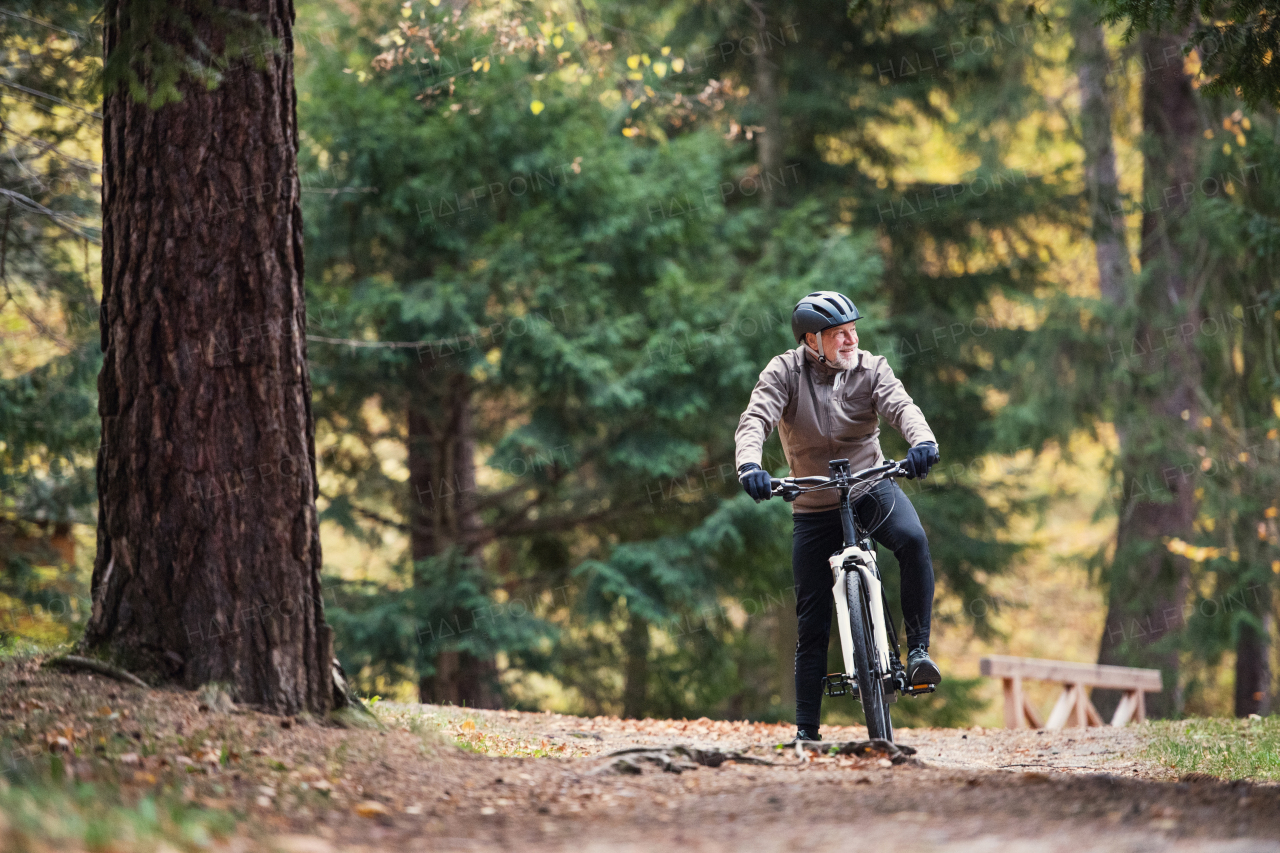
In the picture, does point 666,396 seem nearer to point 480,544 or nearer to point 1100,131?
point 480,544

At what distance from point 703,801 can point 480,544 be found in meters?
9.62

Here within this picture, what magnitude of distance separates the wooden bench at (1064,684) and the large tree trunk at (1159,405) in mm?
3379

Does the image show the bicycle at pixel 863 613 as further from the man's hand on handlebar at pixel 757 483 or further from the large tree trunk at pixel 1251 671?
the large tree trunk at pixel 1251 671

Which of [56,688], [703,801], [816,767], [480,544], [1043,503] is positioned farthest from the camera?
[1043,503]

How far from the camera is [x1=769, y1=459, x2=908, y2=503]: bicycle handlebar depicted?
4.80 m

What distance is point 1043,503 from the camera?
15.9m

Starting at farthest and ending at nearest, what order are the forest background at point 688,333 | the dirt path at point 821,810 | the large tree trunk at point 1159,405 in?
the large tree trunk at point 1159,405, the forest background at point 688,333, the dirt path at point 821,810

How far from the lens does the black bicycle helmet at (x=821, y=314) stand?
16.8ft

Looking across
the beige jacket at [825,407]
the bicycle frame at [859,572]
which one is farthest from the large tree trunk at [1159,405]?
the bicycle frame at [859,572]

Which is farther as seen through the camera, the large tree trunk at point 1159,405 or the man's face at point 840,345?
the large tree trunk at point 1159,405

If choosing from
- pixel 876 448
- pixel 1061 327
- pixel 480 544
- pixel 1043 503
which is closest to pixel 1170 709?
pixel 1043 503

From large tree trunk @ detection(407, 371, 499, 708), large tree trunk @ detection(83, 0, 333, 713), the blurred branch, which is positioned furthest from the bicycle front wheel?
large tree trunk @ detection(407, 371, 499, 708)

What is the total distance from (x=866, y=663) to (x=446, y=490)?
8936 millimetres

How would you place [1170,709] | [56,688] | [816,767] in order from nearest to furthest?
[56,688], [816,767], [1170,709]
